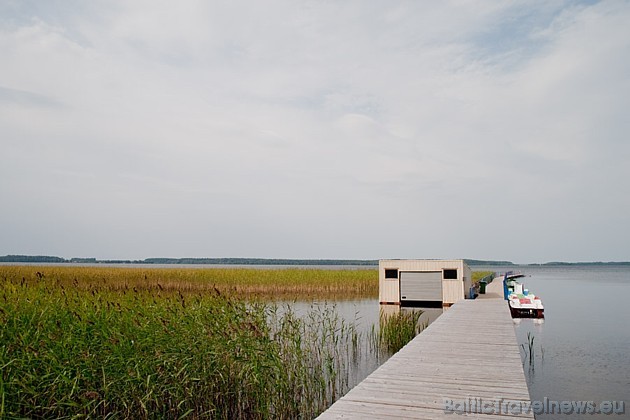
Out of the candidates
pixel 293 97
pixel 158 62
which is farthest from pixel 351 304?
pixel 158 62

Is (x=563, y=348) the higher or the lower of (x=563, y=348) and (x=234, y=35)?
the lower

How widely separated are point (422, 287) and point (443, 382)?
1464cm

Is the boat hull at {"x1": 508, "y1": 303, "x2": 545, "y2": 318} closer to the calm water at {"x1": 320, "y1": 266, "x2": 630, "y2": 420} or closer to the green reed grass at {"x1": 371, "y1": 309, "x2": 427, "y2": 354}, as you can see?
the calm water at {"x1": 320, "y1": 266, "x2": 630, "y2": 420}

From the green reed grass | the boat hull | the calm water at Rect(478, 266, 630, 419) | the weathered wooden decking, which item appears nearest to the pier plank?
the weathered wooden decking

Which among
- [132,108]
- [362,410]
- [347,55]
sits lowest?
[362,410]

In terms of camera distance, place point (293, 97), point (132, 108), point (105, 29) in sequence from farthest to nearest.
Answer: point (293, 97)
point (132, 108)
point (105, 29)

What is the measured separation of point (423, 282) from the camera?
19.6m

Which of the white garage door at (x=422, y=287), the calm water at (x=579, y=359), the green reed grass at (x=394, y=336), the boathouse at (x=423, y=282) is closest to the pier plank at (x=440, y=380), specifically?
the calm water at (x=579, y=359)

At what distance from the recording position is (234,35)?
12.0 metres

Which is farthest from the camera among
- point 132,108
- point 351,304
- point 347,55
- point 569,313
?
point 569,313

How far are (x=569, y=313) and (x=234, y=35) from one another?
62.4 ft

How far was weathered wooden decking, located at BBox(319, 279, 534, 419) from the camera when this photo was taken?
4.20m

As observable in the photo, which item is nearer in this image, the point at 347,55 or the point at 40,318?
the point at 40,318

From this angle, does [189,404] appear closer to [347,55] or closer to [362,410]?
[362,410]
